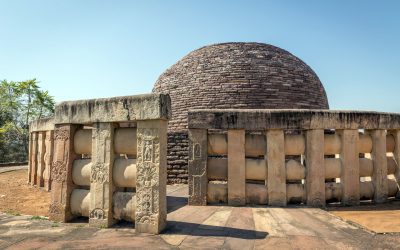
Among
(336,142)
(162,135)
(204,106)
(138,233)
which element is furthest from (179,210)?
(204,106)

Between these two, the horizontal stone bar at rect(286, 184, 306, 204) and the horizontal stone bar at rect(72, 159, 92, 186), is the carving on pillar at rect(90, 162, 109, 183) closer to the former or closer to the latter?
the horizontal stone bar at rect(72, 159, 92, 186)

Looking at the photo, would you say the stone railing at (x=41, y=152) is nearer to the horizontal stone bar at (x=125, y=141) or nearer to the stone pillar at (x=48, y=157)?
the stone pillar at (x=48, y=157)

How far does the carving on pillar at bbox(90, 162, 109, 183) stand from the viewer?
372 cm

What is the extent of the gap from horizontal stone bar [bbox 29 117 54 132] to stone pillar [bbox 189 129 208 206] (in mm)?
5375

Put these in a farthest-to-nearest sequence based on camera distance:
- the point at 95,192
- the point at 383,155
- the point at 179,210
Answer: the point at 383,155 < the point at 179,210 < the point at 95,192

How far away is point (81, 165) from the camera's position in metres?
4.03

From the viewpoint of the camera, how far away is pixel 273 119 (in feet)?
16.3

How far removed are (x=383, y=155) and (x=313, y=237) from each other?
11.0ft

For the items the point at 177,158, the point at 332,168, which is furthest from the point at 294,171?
the point at 177,158

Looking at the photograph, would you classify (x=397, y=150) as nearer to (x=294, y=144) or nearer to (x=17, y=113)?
(x=294, y=144)

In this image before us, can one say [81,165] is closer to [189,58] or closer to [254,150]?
[254,150]

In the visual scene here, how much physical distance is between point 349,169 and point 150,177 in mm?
3690

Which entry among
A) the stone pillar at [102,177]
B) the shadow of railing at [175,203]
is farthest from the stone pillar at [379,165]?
the stone pillar at [102,177]

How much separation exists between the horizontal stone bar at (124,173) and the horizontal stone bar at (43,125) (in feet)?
18.7
